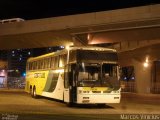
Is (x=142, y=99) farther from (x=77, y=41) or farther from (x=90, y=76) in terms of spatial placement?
(x=90, y=76)

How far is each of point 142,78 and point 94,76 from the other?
31.6 meters

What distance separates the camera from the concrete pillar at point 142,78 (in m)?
51.9

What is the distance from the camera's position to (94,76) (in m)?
21.9

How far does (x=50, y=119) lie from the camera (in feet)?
52.3

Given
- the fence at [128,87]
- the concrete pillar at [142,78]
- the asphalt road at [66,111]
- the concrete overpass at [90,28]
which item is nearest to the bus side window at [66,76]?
the asphalt road at [66,111]

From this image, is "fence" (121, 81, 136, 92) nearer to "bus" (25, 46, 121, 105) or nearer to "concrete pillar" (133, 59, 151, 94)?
"concrete pillar" (133, 59, 151, 94)

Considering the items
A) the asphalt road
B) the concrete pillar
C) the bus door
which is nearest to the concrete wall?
the concrete pillar

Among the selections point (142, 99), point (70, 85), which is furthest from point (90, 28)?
point (70, 85)

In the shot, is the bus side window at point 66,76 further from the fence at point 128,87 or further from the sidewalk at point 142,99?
the fence at point 128,87

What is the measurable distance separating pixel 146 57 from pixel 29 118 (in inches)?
1545

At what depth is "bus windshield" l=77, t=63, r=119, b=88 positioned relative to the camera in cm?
2183

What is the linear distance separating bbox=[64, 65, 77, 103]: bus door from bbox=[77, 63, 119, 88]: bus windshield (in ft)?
1.60

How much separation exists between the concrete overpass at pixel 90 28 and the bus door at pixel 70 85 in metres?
13.3

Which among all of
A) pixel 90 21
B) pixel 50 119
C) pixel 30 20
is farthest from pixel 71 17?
pixel 50 119
